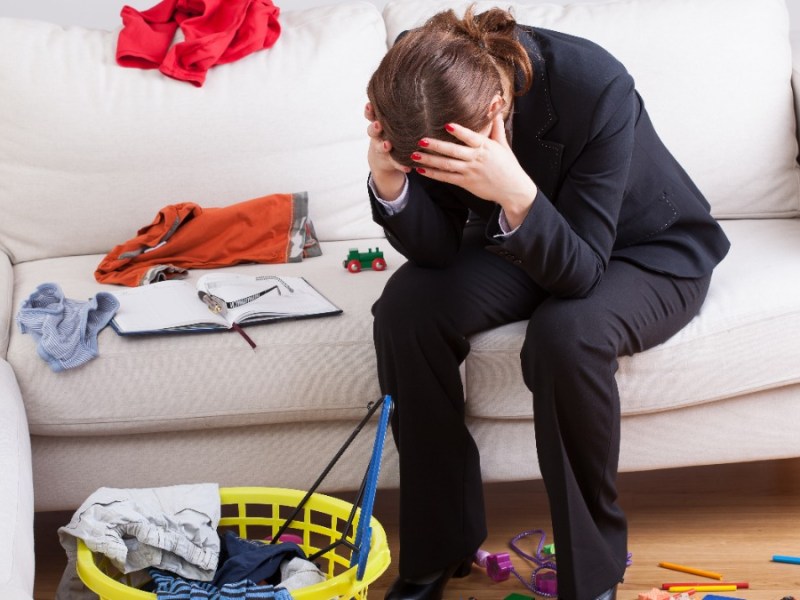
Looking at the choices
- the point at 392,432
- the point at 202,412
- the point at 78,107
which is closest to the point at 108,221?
the point at 78,107

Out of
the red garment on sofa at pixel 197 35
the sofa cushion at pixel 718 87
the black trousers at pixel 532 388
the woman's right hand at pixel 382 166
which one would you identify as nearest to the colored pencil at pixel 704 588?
the black trousers at pixel 532 388

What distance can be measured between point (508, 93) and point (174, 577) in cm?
77

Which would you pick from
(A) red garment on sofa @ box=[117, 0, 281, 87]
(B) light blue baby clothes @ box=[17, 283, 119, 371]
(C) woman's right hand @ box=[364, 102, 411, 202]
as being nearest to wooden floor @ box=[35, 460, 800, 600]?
(B) light blue baby clothes @ box=[17, 283, 119, 371]

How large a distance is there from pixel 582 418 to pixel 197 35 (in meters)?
1.21

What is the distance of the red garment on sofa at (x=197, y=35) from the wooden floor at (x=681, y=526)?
0.92 m

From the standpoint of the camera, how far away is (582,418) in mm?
1448

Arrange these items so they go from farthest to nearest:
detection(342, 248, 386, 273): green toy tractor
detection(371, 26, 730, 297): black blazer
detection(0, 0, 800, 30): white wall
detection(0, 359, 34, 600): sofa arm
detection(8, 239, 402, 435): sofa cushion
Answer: detection(0, 0, 800, 30): white wall → detection(342, 248, 386, 273): green toy tractor → detection(8, 239, 402, 435): sofa cushion → detection(371, 26, 730, 297): black blazer → detection(0, 359, 34, 600): sofa arm

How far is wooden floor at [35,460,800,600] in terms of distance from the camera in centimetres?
166

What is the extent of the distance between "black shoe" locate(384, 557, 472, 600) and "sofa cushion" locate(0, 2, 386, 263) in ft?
2.79

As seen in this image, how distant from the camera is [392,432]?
1.65 metres

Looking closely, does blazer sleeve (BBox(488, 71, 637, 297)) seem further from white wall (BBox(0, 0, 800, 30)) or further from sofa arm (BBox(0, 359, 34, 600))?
white wall (BBox(0, 0, 800, 30))

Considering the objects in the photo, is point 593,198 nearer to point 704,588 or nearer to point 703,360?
point 703,360

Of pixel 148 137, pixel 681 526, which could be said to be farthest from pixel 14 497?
pixel 681 526

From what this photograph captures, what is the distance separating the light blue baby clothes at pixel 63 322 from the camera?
1629 millimetres
